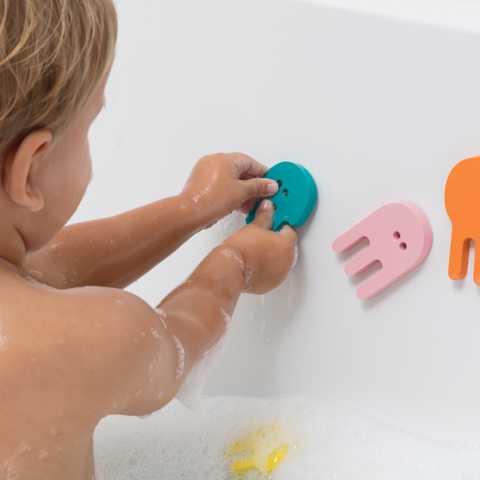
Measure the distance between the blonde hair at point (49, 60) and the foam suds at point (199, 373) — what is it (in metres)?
0.32

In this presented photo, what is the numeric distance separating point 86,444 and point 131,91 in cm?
61

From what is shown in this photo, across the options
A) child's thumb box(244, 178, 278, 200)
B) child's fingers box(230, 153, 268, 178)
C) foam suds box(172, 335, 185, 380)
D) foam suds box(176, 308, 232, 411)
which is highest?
child's fingers box(230, 153, 268, 178)

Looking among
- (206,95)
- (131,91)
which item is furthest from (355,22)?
(131,91)

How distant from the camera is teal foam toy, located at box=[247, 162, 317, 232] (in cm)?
74

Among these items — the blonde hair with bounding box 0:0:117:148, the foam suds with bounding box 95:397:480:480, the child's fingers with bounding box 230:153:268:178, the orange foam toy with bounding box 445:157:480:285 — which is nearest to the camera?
the blonde hair with bounding box 0:0:117:148

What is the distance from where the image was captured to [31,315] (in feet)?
1.53

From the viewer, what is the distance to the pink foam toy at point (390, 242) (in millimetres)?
639

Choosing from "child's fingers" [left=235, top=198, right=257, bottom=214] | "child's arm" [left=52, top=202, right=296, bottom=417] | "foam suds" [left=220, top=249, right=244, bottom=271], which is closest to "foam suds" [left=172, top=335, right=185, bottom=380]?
"child's arm" [left=52, top=202, right=296, bottom=417]

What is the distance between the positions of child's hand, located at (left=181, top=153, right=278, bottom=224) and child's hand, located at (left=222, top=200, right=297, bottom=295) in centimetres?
3

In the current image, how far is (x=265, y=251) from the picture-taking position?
0.74 m

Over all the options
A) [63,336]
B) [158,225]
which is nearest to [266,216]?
[158,225]

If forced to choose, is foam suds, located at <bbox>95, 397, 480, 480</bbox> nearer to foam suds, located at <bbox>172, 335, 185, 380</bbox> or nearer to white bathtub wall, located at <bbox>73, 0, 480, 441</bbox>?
white bathtub wall, located at <bbox>73, 0, 480, 441</bbox>

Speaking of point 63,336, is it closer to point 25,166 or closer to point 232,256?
point 25,166

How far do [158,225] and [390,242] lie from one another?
0.31 m
